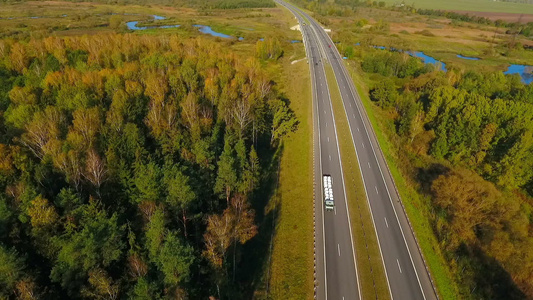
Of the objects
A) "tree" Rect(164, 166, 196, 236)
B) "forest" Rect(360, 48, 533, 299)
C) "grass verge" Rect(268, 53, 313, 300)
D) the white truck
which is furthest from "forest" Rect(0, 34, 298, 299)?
"forest" Rect(360, 48, 533, 299)

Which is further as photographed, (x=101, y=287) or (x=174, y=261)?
(x=174, y=261)

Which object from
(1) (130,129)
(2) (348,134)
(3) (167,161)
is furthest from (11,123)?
(2) (348,134)

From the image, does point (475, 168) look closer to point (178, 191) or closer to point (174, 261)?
point (178, 191)

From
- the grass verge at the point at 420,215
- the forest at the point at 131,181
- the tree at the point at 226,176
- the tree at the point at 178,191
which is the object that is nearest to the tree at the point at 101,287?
the forest at the point at 131,181

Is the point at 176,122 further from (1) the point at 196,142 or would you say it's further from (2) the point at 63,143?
(2) the point at 63,143

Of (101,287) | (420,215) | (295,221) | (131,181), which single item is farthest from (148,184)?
(420,215)

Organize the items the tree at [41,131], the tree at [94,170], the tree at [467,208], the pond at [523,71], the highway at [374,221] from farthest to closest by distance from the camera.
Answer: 1. the pond at [523,71]
2. the tree at [41,131]
3. the tree at [467,208]
4. the tree at [94,170]
5. the highway at [374,221]

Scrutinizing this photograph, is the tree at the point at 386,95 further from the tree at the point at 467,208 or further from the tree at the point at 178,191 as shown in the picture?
the tree at the point at 178,191
